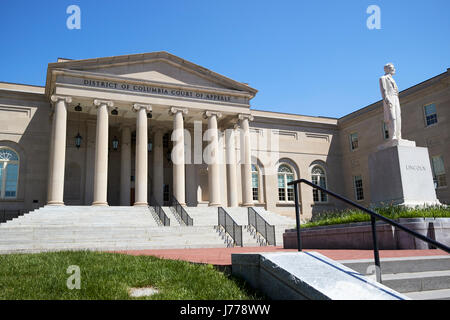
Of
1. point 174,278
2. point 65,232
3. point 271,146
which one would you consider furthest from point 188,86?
point 174,278

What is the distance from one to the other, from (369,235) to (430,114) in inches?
962

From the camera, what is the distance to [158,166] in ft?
107

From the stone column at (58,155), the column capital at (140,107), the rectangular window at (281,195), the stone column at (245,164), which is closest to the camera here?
the stone column at (58,155)

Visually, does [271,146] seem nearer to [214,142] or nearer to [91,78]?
[214,142]

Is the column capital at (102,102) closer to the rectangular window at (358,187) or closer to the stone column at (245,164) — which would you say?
the stone column at (245,164)

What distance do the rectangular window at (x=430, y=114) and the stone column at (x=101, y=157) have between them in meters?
24.1

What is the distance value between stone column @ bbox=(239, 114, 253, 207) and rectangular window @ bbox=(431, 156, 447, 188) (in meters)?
14.2

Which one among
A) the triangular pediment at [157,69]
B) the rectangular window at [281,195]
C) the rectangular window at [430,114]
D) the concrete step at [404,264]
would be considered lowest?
the concrete step at [404,264]

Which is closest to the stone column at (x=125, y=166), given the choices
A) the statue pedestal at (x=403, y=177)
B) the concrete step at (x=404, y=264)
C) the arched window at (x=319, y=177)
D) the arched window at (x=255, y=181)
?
the arched window at (x=255, y=181)

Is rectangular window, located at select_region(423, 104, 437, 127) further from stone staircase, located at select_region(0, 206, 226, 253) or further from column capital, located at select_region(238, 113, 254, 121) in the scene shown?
stone staircase, located at select_region(0, 206, 226, 253)

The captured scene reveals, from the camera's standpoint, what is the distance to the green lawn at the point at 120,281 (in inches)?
223

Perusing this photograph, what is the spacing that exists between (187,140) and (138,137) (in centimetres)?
674

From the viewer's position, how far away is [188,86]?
29.8 meters

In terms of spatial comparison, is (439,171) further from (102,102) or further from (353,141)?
(102,102)
